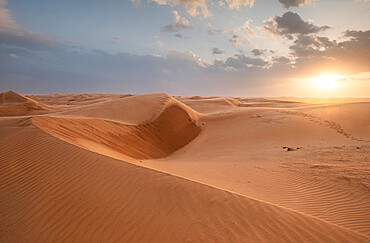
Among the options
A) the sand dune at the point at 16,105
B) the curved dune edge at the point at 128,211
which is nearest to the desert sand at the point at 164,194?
the curved dune edge at the point at 128,211

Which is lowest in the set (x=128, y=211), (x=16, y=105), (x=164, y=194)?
(x=128, y=211)

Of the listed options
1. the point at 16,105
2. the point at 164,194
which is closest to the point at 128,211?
the point at 164,194

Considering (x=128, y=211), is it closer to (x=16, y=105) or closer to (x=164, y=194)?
(x=164, y=194)

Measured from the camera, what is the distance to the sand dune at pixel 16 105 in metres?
22.0

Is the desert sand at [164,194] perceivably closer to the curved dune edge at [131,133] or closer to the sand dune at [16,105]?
the curved dune edge at [131,133]

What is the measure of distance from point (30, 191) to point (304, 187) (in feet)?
21.0

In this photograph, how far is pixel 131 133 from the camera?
1134 cm

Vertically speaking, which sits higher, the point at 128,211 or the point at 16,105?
the point at 16,105

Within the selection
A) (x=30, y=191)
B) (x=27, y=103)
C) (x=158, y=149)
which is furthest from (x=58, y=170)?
(x=27, y=103)

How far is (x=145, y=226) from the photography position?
11.9 feet

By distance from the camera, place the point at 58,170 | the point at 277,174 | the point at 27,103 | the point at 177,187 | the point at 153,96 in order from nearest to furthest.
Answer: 1. the point at 177,187
2. the point at 58,170
3. the point at 277,174
4. the point at 153,96
5. the point at 27,103

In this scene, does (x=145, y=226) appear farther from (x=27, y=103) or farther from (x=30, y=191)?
(x=27, y=103)

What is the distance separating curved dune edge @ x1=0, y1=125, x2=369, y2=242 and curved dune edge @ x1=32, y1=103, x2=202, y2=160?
77.9 inches

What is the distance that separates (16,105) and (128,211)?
2659cm
